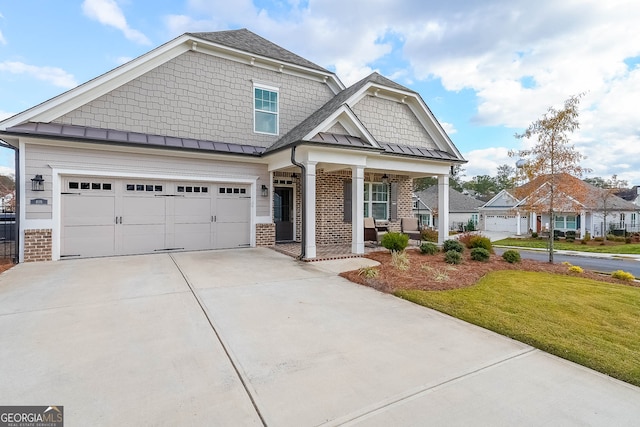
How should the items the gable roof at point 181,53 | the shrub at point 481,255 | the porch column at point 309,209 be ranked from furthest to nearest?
1. the shrub at point 481,255
2. the porch column at point 309,209
3. the gable roof at point 181,53

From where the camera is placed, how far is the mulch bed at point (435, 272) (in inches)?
247

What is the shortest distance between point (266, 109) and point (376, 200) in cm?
580

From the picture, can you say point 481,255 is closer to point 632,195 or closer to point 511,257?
point 511,257

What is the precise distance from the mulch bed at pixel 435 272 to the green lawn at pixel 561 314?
1.23ft

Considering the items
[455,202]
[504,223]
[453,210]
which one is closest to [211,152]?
[504,223]

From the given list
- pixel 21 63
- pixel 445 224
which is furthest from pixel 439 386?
pixel 21 63

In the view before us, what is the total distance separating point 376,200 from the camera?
13086 mm

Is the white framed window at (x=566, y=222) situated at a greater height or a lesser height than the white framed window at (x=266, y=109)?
lesser

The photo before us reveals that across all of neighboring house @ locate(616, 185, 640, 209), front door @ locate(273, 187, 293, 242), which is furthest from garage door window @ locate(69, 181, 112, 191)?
neighboring house @ locate(616, 185, 640, 209)

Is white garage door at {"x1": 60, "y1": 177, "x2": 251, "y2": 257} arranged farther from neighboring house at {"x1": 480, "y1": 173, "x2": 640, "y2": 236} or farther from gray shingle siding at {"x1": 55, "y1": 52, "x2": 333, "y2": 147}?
neighboring house at {"x1": 480, "y1": 173, "x2": 640, "y2": 236}

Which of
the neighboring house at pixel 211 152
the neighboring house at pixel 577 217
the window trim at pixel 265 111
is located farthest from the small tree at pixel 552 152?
the window trim at pixel 265 111

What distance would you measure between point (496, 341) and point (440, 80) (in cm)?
1644

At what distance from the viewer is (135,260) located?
8328 mm

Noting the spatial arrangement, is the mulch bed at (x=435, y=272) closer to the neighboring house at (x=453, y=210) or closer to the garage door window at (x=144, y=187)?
the garage door window at (x=144, y=187)
